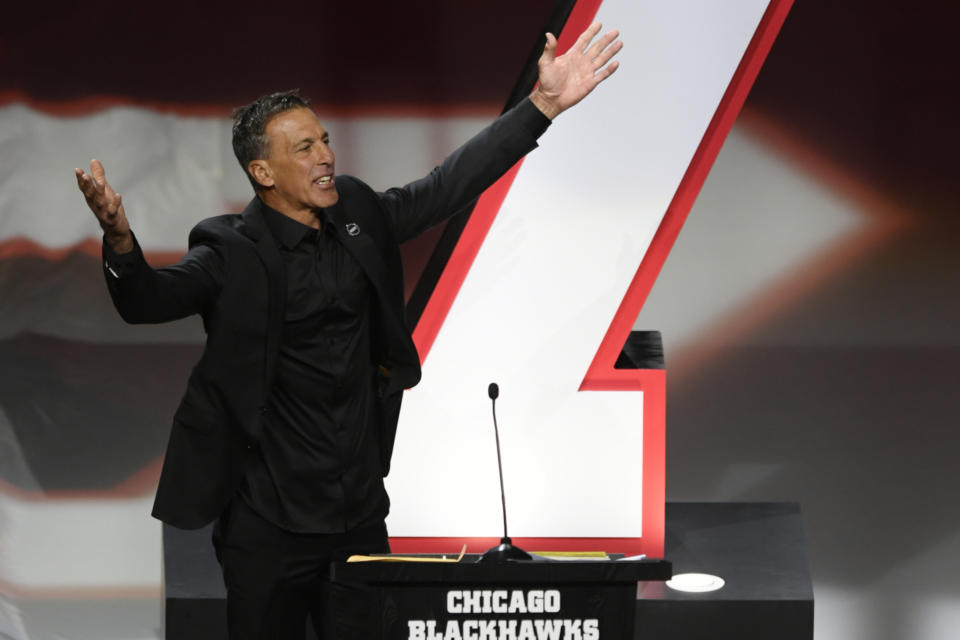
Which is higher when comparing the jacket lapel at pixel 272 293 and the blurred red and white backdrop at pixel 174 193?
the blurred red and white backdrop at pixel 174 193

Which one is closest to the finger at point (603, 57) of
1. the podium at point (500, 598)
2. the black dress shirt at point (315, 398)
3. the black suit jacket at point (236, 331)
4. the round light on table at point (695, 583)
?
the black suit jacket at point (236, 331)

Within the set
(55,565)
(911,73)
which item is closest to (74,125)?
(55,565)

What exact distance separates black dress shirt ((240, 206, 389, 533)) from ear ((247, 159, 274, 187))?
0.17ft

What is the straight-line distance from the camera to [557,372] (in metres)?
3.41

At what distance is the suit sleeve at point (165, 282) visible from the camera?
232 centimetres

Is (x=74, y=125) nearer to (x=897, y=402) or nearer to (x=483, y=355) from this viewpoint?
(x=483, y=355)

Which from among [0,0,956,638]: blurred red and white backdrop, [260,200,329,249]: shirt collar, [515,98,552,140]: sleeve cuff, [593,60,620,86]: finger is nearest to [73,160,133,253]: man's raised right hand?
[260,200,329,249]: shirt collar

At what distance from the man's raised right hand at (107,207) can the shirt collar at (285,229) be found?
1.05 feet

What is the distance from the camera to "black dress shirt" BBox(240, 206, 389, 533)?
8.36ft

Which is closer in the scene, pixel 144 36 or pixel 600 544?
pixel 600 544

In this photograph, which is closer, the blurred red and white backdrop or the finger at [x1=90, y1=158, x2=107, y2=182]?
the finger at [x1=90, y1=158, x2=107, y2=182]

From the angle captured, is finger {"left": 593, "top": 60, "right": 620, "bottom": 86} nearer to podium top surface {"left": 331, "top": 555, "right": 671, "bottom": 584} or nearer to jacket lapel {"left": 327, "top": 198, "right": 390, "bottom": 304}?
jacket lapel {"left": 327, "top": 198, "right": 390, "bottom": 304}

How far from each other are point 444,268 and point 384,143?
1368 millimetres

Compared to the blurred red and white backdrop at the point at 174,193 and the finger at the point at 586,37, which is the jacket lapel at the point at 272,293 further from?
the blurred red and white backdrop at the point at 174,193
